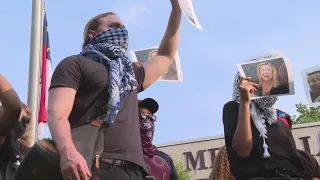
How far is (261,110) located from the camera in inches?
162

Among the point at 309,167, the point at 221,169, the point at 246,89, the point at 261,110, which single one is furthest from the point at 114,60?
the point at 221,169

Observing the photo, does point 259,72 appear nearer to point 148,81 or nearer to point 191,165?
point 148,81

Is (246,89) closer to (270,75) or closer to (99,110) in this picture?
(270,75)

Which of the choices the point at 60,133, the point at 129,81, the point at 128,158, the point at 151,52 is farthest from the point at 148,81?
the point at 151,52

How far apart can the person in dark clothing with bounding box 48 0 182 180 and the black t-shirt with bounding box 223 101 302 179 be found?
1203 millimetres

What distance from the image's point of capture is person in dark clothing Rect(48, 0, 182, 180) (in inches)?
93.9

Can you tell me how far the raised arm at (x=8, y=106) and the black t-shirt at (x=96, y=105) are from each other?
758mm

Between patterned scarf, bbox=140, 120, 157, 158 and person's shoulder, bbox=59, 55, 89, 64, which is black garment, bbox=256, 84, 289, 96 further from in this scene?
person's shoulder, bbox=59, 55, 89, 64

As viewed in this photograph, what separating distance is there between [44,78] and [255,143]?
517cm

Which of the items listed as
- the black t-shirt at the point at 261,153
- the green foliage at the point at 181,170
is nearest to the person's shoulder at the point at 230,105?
the black t-shirt at the point at 261,153

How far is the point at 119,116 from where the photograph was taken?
8.61 feet

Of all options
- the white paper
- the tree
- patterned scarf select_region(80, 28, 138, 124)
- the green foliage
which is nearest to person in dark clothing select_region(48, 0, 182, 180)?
patterned scarf select_region(80, 28, 138, 124)

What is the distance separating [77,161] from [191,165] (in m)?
23.6

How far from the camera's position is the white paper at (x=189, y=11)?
278 centimetres
